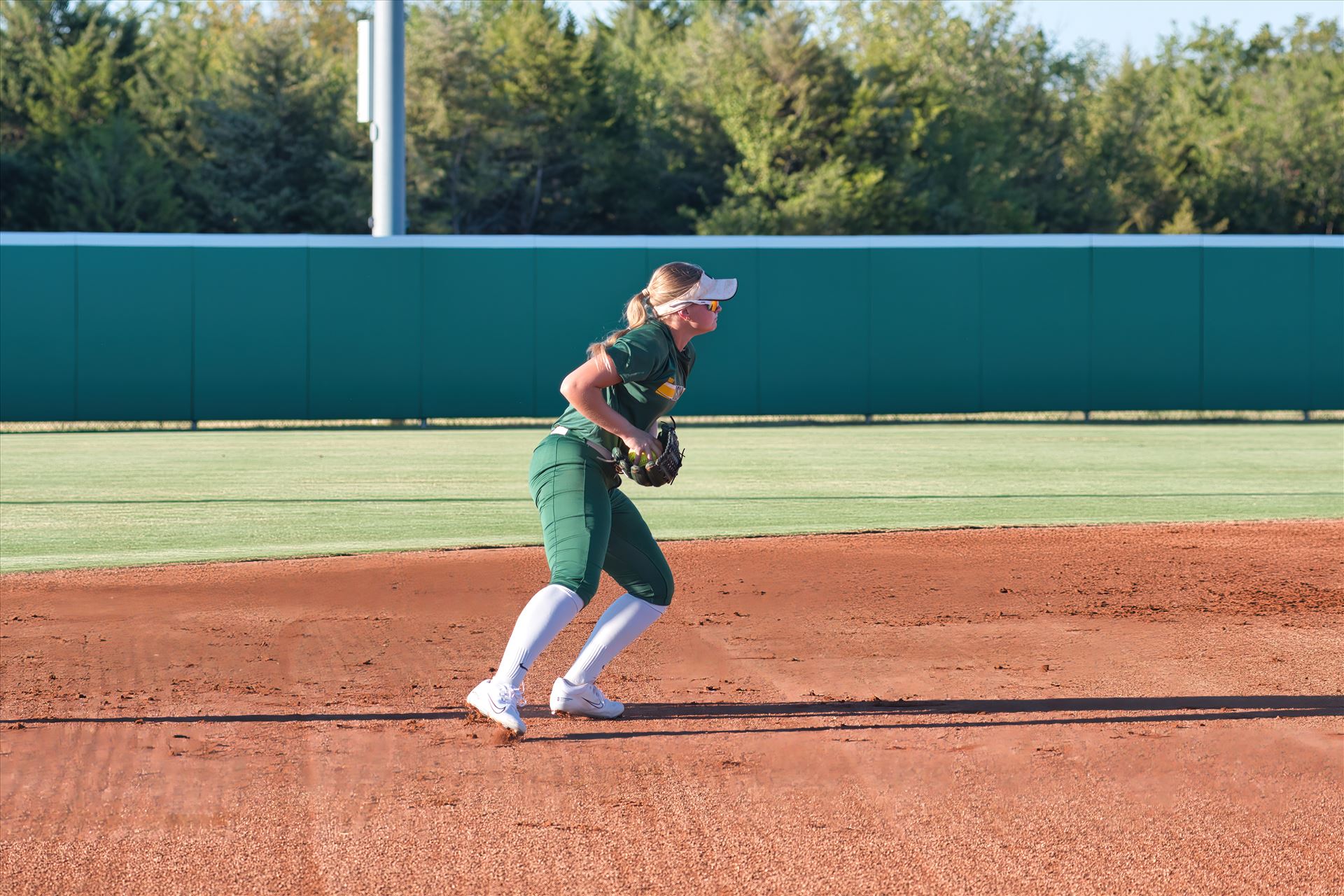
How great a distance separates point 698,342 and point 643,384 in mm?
17609

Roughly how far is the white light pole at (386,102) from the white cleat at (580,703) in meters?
19.8

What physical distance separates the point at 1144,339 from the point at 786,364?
613 cm

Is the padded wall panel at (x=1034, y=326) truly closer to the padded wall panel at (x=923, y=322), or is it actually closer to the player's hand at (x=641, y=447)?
the padded wall panel at (x=923, y=322)

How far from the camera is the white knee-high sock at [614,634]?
5156 millimetres

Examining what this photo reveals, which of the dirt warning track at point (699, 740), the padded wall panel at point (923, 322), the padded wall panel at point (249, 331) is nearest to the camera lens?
the dirt warning track at point (699, 740)

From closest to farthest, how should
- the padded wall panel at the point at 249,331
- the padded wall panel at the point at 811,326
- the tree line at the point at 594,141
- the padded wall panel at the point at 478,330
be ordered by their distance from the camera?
the padded wall panel at the point at 249,331, the padded wall panel at the point at 478,330, the padded wall panel at the point at 811,326, the tree line at the point at 594,141

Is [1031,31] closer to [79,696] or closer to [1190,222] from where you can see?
[1190,222]

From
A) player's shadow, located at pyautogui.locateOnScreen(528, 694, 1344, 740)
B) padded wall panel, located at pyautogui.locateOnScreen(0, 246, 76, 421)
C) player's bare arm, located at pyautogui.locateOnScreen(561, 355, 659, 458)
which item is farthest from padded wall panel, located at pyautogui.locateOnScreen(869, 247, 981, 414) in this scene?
player's bare arm, located at pyautogui.locateOnScreen(561, 355, 659, 458)

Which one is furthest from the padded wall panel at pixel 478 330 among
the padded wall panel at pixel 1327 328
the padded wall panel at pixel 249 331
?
the padded wall panel at pixel 1327 328

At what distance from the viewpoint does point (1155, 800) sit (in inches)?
168

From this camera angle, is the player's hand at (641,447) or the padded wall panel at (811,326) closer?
the player's hand at (641,447)

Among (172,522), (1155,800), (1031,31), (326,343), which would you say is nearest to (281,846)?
(1155,800)

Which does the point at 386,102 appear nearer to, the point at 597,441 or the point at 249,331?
the point at 249,331

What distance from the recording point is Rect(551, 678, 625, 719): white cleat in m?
5.21
